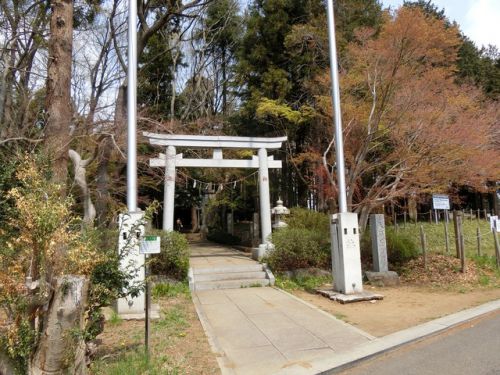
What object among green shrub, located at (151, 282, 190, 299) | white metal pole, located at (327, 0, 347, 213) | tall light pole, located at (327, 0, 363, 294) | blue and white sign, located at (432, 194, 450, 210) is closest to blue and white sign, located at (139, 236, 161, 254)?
green shrub, located at (151, 282, 190, 299)

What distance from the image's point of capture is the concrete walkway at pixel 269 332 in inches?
201

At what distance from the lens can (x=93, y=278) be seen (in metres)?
4.52

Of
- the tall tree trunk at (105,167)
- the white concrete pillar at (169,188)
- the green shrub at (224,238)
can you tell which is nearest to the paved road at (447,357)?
the white concrete pillar at (169,188)

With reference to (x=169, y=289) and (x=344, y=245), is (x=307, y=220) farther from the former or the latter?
(x=169, y=289)

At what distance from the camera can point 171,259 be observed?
33.9ft

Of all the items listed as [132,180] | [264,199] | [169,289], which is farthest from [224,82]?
[132,180]

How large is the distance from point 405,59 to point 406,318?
807cm

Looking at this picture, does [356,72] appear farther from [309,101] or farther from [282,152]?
[282,152]

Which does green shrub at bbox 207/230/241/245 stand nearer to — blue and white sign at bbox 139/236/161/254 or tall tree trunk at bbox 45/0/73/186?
tall tree trunk at bbox 45/0/73/186

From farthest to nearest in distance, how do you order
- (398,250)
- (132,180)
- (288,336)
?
(398,250) < (132,180) < (288,336)

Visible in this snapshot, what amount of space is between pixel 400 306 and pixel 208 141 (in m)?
8.40

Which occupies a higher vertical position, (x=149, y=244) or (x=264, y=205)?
(x=264, y=205)

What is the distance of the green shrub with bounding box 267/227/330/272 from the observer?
11.2m

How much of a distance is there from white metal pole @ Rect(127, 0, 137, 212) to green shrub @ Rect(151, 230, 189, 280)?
276cm
